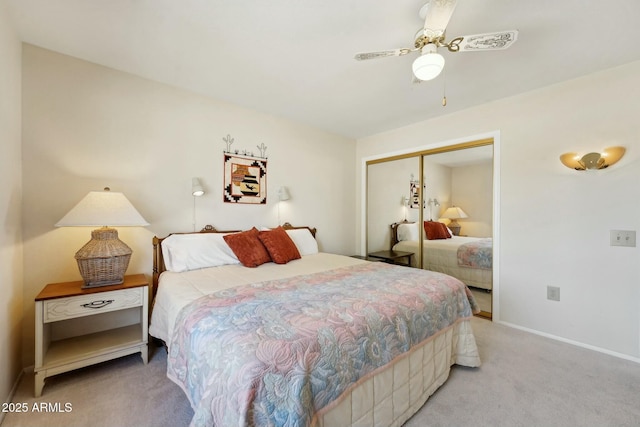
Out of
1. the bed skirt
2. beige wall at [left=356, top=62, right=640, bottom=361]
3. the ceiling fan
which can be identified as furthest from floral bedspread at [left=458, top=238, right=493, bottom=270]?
the ceiling fan

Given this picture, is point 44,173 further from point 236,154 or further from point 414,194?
point 414,194

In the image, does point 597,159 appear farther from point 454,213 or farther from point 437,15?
point 437,15

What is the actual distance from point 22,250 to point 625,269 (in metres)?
4.86

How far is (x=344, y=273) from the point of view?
2.18 meters

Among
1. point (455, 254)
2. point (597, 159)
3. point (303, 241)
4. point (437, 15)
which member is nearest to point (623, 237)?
point (597, 159)

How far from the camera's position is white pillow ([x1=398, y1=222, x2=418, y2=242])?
12.2ft

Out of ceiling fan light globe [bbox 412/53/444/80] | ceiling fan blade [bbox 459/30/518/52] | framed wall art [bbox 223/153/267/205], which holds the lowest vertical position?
framed wall art [bbox 223/153/267/205]

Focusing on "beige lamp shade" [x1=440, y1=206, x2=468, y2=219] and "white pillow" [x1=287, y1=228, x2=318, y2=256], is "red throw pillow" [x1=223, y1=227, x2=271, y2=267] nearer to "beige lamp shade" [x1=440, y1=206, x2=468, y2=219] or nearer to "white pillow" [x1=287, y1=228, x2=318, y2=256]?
"white pillow" [x1=287, y1=228, x2=318, y2=256]

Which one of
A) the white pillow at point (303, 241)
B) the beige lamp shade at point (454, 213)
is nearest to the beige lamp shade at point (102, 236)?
the white pillow at point (303, 241)

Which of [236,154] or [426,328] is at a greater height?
[236,154]

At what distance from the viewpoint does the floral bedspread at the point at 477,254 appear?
9.75ft

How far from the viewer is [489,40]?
58.5 inches

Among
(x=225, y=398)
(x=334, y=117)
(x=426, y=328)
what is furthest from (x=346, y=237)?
(x=225, y=398)

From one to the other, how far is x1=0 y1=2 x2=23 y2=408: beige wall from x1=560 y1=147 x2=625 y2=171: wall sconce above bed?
435 centimetres
